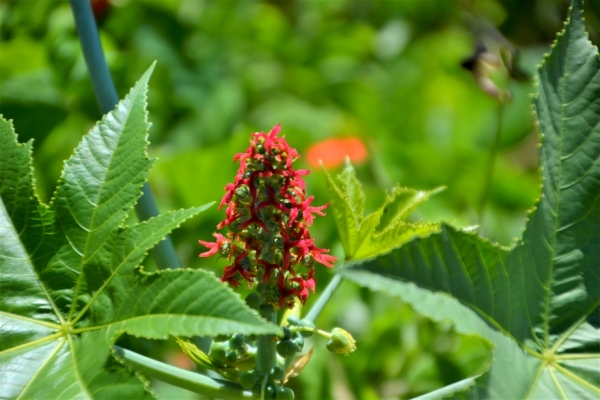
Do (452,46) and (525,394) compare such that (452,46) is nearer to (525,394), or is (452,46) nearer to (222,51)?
(222,51)

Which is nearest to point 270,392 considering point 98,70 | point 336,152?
point 98,70

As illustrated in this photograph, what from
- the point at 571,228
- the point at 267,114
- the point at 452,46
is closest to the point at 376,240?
the point at 571,228

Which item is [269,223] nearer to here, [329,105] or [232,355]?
[232,355]

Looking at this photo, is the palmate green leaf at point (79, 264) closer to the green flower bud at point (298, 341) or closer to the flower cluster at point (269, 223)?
the flower cluster at point (269, 223)

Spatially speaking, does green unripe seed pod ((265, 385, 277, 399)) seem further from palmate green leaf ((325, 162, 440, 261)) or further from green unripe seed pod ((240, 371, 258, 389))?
palmate green leaf ((325, 162, 440, 261))

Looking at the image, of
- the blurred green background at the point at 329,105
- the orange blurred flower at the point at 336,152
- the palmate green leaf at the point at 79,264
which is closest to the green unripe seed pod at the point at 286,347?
the palmate green leaf at the point at 79,264
